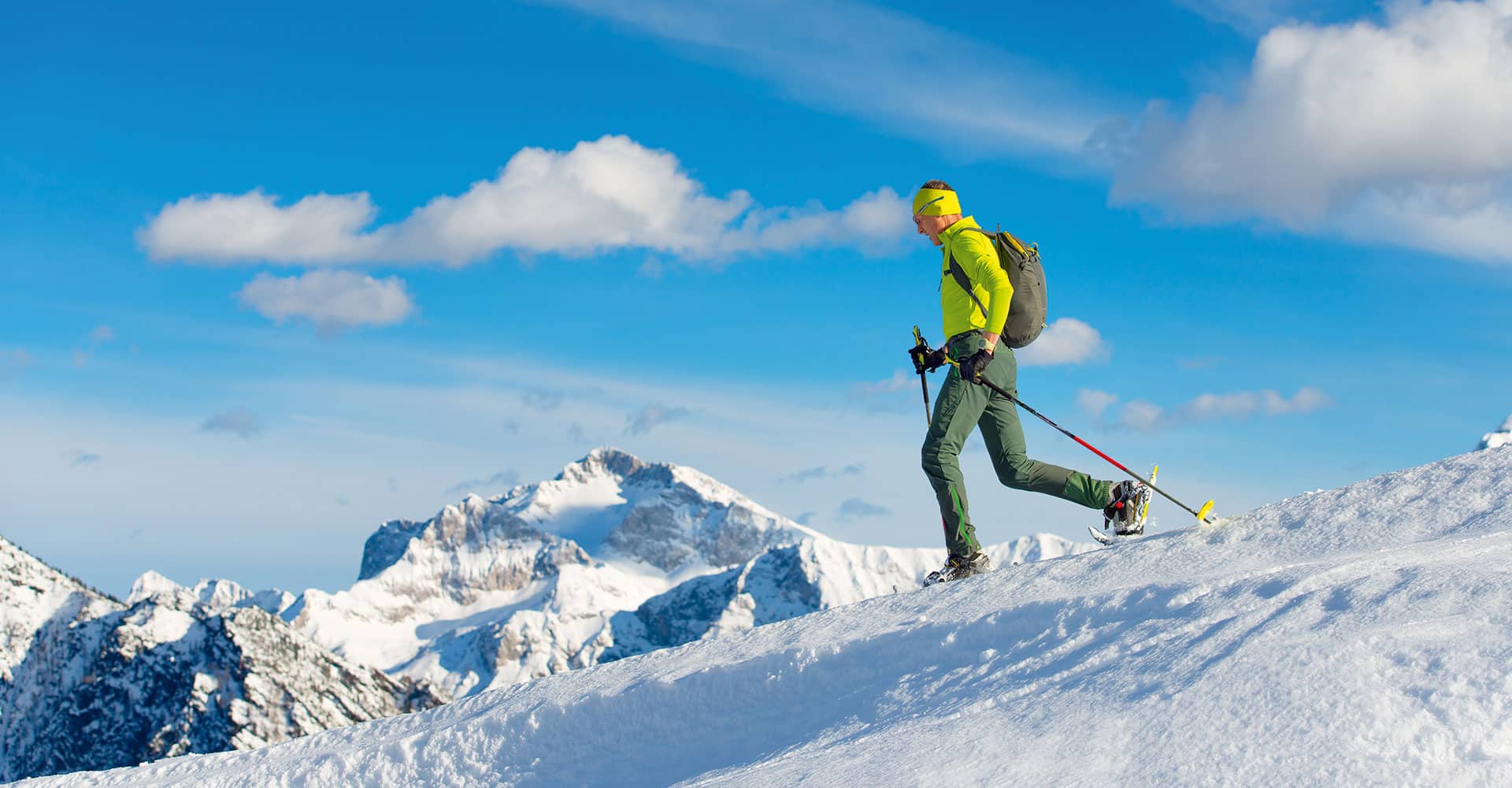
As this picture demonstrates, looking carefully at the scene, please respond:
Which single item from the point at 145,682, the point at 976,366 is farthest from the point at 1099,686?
the point at 145,682

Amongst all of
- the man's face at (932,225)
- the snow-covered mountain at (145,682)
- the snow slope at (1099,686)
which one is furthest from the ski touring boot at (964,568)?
the snow-covered mountain at (145,682)

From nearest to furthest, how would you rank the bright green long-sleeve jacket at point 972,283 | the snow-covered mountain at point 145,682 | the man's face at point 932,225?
1. the bright green long-sleeve jacket at point 972,283
2. the man's face at point 932,225
3. the snow-covered mountain at point 145,682

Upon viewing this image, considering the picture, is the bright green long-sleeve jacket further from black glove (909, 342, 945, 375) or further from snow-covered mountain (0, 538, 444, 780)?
snow-covered mountain (0, 538, 444, 780)

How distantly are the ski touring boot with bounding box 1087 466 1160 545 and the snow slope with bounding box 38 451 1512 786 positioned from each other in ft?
1.97

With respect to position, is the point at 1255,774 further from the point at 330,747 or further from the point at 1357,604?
the point at 330,747

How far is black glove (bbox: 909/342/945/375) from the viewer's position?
11008 millimetres

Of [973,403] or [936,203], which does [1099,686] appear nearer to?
[973,403]

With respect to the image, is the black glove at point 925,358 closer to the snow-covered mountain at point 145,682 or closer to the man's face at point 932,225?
the man's face at point 932,225

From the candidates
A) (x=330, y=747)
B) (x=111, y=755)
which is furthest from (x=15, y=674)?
(x=330, y=747)

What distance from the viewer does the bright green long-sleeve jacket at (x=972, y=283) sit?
10.3 metres

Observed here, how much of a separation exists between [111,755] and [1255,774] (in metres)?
186

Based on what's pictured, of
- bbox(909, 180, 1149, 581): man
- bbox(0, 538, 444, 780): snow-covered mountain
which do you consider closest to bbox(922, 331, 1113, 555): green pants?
bbox(909, 180, 1149, 581): man

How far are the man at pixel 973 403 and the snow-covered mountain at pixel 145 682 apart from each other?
154 metres

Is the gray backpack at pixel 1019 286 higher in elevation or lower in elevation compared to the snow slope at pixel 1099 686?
higher
